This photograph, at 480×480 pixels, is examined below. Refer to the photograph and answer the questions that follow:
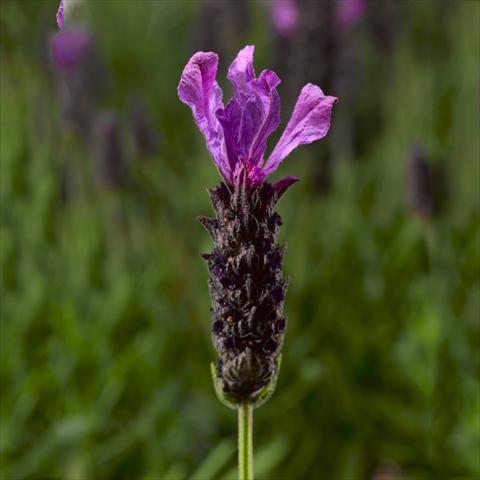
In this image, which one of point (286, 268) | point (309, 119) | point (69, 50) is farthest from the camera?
point (69, 50)

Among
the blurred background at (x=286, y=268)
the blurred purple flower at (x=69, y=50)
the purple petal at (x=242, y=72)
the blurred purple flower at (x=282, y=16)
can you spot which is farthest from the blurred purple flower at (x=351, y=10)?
the purple petal at (x=242, y=72)

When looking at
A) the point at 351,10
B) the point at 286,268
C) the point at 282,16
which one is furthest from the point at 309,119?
the point at 282,16

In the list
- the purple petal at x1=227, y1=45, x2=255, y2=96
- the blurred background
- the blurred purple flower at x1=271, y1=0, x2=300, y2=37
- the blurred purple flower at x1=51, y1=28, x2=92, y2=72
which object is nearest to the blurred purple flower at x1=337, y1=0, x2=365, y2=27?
the blurred background

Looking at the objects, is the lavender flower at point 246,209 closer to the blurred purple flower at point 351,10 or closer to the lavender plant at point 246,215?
the lavender plant at point 246,215

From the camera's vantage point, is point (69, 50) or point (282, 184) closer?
Answer: point (282, 184)

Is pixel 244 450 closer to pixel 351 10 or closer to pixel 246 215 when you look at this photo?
pixel 246 215

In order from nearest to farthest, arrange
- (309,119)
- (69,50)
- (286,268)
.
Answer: (309,119) < (286,268) < (69,50)

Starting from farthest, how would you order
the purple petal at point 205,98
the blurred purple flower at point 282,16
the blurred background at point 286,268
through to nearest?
the blurred purple flower at point 282,16 → the blurred background at point 286,268 → the purple petal at point 205,98

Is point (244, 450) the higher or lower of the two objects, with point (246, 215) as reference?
lower
